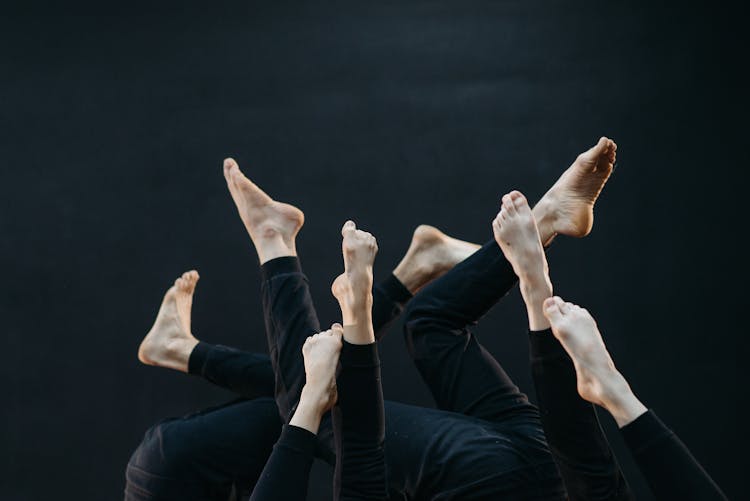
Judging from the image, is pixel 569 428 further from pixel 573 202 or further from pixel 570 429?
pixel 573 202

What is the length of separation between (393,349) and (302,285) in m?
0.70

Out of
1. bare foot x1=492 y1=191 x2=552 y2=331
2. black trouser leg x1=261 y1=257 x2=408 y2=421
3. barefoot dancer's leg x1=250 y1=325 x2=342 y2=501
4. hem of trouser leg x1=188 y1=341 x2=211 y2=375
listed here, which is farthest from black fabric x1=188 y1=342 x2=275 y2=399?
bare foot x1=492 y1=191 x2=552 y2=331

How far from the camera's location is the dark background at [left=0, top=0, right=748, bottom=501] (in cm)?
208

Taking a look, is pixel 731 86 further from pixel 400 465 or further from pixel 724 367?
pixel 400 465

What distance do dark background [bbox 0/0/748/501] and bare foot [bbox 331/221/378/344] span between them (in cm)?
91

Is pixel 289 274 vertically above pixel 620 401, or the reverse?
pixel 289 274

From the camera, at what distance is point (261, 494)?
119 centimetres

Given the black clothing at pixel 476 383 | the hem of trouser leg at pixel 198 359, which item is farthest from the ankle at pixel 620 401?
the hem of trouser leg at pixel 198 359

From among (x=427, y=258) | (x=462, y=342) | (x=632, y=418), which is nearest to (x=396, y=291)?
(x=427, y=258)

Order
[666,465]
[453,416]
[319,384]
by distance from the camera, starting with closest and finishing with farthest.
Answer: [666,465]
[319,384]
[453,416]

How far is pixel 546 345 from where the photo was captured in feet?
3.80

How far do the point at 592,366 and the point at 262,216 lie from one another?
2.56ft

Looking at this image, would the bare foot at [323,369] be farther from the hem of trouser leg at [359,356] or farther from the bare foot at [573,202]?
the bare foot at [573,202]

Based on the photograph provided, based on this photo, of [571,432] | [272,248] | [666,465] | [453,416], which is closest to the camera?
[666,465]
